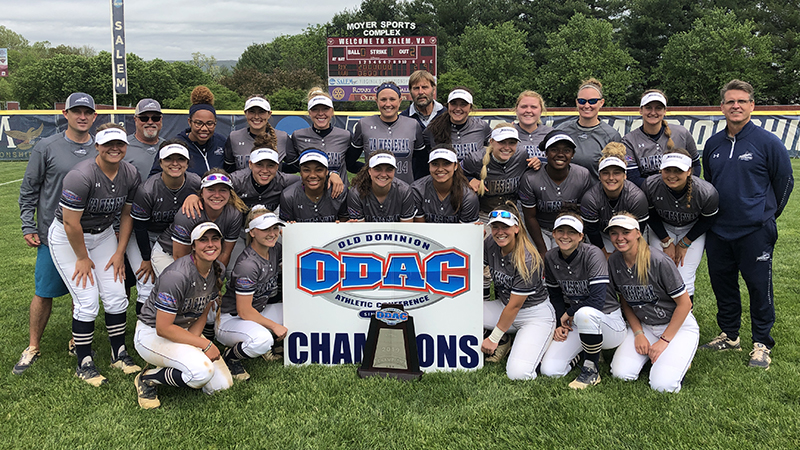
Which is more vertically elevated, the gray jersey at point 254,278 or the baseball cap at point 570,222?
the baseball cap at point 570,222

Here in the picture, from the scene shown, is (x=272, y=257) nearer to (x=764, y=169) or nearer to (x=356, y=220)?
(x=356, y=220)

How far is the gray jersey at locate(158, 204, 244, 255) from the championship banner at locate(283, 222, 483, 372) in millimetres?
385

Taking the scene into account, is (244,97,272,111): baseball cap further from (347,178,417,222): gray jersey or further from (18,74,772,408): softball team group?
(347,178,417,222): gray jersey

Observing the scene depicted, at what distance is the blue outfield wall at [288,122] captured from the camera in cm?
1890

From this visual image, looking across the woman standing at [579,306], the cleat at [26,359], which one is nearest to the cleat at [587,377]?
the woman standing at [579,306]

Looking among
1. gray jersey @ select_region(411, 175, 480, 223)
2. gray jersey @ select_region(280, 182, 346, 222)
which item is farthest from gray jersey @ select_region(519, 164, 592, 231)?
gray jersey @ select_region(280, 182, 346, 222)

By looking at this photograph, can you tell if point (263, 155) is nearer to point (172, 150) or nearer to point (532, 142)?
point (172, 150)

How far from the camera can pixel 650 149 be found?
15.4ft

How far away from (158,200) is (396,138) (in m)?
2.17

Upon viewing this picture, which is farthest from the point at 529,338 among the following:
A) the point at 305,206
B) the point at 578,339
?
the point at 305,206

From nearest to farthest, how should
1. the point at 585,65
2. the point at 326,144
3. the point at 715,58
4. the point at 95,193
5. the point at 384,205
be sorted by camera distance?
the point at 95,193
the point at 384,205
the point at 326,144
the point at 715,58
the point at 585,65

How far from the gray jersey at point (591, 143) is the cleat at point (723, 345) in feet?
5.54

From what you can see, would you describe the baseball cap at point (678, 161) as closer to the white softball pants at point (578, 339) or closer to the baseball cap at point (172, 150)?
the white softball pants at point (578, 339)

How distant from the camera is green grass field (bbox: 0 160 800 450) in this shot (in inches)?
129
